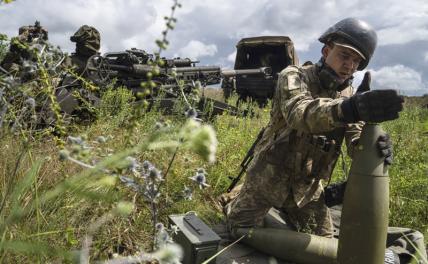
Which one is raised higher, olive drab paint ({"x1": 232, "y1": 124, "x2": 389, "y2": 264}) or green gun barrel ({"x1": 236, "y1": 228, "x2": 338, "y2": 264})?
olive drab paint ({"x1": 232, "y1": 124, "x2": 389, "y2": 264})

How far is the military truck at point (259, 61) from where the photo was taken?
11695mm

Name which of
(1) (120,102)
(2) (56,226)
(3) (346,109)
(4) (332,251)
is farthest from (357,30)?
(1) (120,102)

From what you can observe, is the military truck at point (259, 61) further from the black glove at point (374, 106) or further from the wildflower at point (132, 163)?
the wildflower at point (132, 163)

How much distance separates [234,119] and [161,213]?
304 centimetres

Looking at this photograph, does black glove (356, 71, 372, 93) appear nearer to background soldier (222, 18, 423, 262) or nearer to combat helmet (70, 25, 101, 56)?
background soldier (222, 18, 423, 262)

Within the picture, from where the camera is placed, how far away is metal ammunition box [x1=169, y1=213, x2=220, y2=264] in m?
2.17

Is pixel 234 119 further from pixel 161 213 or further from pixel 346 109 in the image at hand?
pixel 346 109

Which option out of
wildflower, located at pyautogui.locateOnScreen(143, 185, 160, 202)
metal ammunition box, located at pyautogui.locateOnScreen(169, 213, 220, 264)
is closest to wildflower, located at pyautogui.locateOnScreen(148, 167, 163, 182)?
wildflower, located at pyautogui.locateOnScreen(143, 185, 160, 202)

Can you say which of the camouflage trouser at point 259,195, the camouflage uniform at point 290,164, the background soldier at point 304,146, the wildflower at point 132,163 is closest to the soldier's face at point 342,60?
the background soldier at point 304,146

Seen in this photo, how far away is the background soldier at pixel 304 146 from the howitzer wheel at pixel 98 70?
283cm

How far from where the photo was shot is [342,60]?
2.94 m

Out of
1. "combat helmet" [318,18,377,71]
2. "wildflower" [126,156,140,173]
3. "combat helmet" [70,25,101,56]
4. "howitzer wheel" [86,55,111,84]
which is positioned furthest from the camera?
"combat helmet" [70,25,101,56]

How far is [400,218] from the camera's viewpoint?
3.42 meters

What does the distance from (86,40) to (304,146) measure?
3.89 metres
